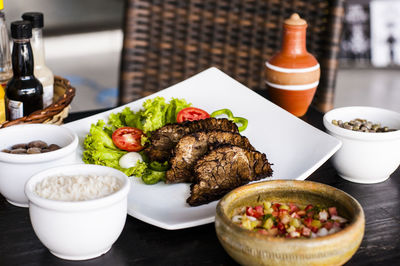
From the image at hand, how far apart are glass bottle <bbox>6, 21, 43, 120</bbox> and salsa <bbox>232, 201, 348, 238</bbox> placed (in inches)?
37.6

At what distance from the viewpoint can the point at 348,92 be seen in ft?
17.7

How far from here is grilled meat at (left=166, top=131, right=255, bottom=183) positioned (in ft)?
5.38

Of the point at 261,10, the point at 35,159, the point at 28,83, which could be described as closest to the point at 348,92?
the point at 261,10

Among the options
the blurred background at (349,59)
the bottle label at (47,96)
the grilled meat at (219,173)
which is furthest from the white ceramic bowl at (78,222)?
the blurred background at (349,59)

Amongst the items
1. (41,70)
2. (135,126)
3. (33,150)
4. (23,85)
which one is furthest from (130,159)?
(41,70)

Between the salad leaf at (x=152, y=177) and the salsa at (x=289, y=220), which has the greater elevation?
the salsa at (x=289, y=220)

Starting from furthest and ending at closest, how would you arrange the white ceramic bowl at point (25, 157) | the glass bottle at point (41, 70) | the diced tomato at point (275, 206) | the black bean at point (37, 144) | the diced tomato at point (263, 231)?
the glass bottle at point (41, 70)
the black bean at point (37, 144)
the white ceramic bowl at point (25, 157)
the diced tomato at point (275, 206)
the diced tomato at point (263, 231)

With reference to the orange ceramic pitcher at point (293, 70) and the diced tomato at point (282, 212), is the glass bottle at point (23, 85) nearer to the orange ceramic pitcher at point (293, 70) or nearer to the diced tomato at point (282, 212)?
the orange ceramic pitcher at point (293, 70)

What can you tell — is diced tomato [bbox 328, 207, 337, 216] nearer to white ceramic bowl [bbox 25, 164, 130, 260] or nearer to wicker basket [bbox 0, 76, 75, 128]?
white ceramic bowl [bbox 25, 164, 130, 260]

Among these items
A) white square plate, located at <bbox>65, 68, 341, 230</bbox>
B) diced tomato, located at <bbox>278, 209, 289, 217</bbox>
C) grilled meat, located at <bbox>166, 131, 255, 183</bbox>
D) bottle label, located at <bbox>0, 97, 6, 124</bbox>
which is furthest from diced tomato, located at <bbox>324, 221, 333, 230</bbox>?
bottle label, located at <bbox>0, 97, 6, 124</bbox>

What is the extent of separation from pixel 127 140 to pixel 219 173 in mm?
477

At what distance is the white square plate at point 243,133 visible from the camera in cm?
149

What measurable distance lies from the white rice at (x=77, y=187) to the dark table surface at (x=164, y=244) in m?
0.17

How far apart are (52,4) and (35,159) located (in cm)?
645
